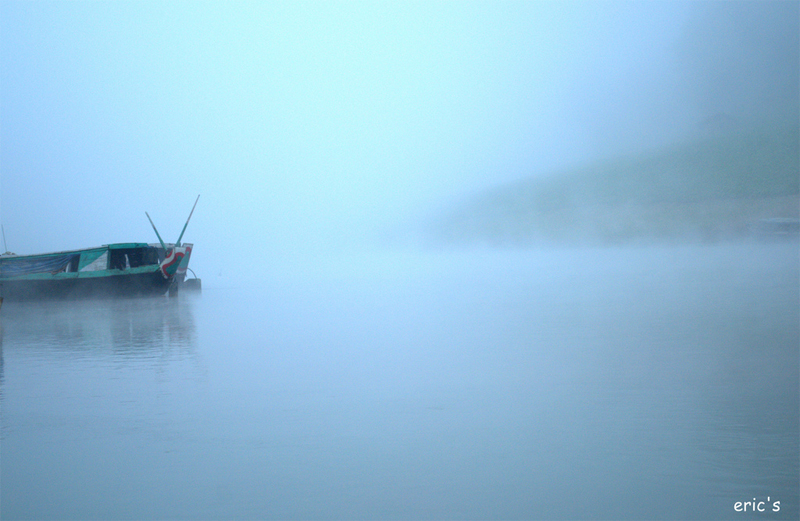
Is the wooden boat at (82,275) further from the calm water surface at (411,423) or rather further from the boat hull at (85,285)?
the calm water surface at (411,423)

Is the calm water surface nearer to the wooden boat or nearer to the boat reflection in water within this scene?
the boat reflection in water

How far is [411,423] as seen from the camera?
575 cm

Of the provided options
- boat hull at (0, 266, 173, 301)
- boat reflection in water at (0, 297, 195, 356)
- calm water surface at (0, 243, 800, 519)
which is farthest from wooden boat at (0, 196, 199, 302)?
calm water surface at (0, 243, 800, 519)

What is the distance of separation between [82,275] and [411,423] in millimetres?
20791

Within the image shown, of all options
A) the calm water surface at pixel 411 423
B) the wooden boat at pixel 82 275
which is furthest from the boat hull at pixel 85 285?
the calm water surface at pixel 411 423

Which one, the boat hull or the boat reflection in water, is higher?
the boat hull

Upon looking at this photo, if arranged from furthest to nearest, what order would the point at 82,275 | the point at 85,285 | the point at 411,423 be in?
the point at 85,285 < the point at 82,275 < the point at 411,423

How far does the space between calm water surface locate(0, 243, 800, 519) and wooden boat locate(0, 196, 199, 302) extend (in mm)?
11471

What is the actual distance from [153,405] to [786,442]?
5699 millimetres

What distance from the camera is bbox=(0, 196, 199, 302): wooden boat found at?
22.9 meters

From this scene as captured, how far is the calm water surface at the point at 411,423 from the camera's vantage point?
165 inches

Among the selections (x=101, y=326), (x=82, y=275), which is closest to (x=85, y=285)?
(x=82, y=275)

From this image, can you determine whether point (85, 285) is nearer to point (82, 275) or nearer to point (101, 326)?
point (82, 275)

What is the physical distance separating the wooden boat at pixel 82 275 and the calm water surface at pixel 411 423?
11471 mm
